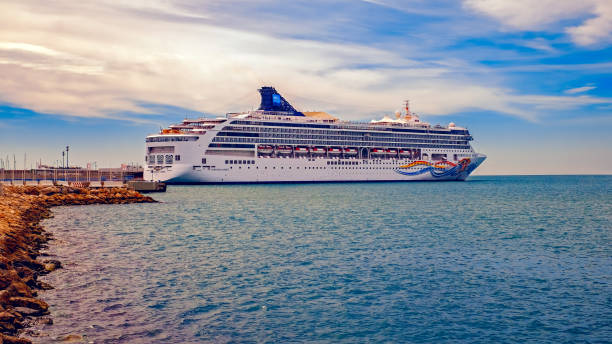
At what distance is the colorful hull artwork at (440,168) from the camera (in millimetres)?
105125

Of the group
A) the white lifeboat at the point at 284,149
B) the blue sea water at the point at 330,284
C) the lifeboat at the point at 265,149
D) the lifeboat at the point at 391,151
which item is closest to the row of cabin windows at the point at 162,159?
the lifeboat at the point at 265,149

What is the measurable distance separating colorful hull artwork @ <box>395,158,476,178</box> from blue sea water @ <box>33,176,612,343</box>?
74437mm

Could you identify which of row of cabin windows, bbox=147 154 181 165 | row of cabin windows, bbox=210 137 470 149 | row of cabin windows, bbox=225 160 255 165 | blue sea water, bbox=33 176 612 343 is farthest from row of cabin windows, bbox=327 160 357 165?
blue sea water, bbox=33 176 612 343

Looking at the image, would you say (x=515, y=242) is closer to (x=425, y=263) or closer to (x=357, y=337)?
(x=425, y=263)

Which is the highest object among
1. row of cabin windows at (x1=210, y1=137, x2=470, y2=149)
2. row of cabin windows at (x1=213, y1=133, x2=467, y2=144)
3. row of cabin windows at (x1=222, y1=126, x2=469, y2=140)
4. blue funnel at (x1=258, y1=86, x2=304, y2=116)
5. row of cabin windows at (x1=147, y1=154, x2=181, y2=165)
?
blue funnel at (x1=258, y1=86, x2=304, y2=116)

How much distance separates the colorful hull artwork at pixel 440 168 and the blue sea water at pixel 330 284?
74.4 m

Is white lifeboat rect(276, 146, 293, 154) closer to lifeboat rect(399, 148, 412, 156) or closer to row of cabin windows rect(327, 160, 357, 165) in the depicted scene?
row of cabin windows rect(327, 160, 357, 165)

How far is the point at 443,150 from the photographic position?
11112 cm

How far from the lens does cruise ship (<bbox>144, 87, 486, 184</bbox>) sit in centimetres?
8194

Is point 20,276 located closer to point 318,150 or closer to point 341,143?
point 318,150

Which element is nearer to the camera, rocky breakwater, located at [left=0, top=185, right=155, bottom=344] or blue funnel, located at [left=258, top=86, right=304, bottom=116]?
rocky breakwater, located at [left=0, top=185, right=155, bottom=344]

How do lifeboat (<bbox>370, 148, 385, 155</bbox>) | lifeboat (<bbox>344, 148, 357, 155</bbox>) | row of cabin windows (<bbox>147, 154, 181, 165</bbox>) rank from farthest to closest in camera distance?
lifeboat (<bbox>370, 148, 385, 155</bbox>), lifeboat (<bbox>344, 148, 357, 155</bbox>), row of cabin windows (<bbox>147, 154, 181, 165</bbox>)

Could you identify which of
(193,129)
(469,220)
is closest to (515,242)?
Result: (469,220)

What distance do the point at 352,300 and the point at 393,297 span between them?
1218 mm
